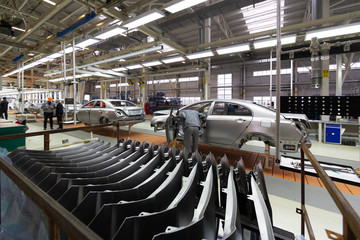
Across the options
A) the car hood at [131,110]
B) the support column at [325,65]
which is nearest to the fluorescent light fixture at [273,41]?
the support column at [325,65]

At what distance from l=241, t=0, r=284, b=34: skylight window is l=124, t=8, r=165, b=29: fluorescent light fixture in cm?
613

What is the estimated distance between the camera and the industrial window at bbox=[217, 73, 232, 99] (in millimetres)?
17866

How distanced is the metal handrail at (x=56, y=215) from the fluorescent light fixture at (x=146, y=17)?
4.38 meters

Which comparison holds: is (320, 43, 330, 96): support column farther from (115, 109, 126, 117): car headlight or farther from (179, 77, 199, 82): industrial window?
(179, 77, 199, 82): industrial window

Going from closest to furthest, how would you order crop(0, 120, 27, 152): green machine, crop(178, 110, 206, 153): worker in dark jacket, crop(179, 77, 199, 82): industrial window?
crop(0, 120, 27, 152): green machine → crop(178, 110, 206, 153): worker in dark jacket → crop(179, 77, 199, 82): industrial window

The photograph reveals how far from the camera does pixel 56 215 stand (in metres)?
0.67

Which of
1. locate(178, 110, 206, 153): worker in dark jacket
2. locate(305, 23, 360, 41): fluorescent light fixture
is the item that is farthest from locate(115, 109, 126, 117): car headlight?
locate(305, 23, 360, 41): fluorescent light fixture

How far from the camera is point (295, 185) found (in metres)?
3.00

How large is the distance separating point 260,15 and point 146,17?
25.6ft

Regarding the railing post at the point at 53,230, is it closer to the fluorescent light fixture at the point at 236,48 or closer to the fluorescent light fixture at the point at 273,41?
the fluorescent light fixture at the point at 273,41

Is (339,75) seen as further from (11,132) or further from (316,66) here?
(11,132)

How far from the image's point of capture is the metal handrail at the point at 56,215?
22.8 inches

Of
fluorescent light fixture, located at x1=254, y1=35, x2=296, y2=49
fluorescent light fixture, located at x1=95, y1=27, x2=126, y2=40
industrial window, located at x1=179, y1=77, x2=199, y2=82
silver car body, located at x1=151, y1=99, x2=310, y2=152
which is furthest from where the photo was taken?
industrial window, located at x1=179, y1=77, x2=199, y2=82

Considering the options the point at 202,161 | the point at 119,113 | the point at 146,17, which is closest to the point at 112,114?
the point at 119,113
